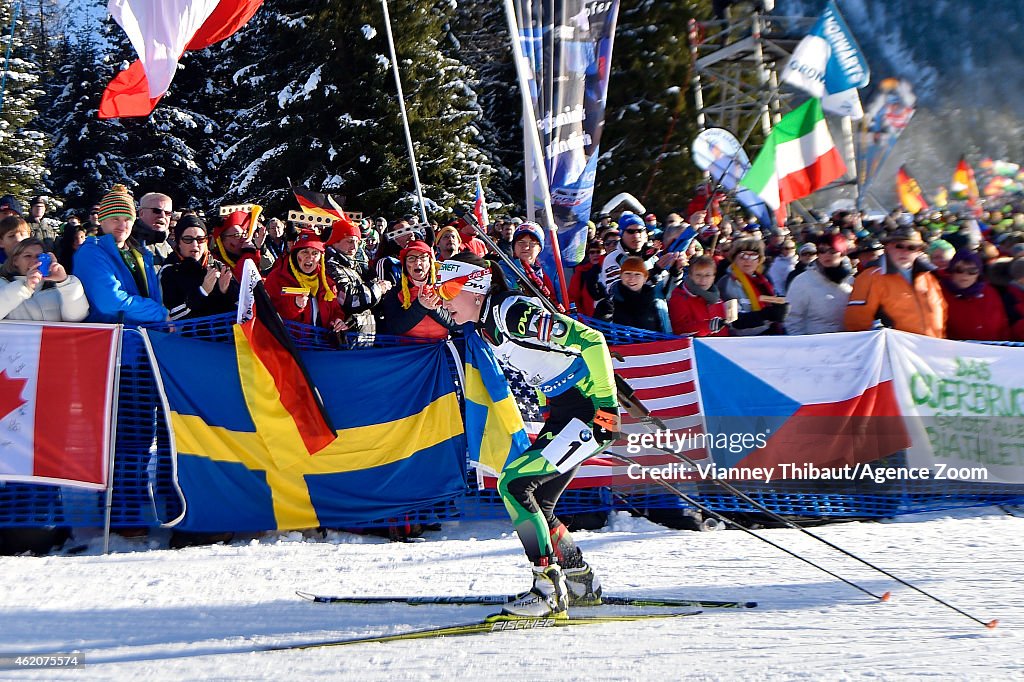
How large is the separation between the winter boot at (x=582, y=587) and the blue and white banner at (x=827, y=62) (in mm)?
7029

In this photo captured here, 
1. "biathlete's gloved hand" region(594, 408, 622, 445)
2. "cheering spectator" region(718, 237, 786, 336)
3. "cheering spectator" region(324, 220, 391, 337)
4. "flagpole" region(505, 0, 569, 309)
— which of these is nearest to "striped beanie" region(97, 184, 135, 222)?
"cheering spectator" region(324, 220, 391, 337)

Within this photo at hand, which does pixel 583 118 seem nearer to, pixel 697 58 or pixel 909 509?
pixel 909 509

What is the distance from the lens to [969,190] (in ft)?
82.7

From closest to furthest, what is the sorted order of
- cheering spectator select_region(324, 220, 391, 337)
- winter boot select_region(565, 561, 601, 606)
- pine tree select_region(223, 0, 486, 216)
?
winter boot select_region(565, 561, 601, 606) < cheering spectator select_region(324, 220, 391, 337) < pine tree select_region(223, 0, 486, 216)

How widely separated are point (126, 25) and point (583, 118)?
3.56 m

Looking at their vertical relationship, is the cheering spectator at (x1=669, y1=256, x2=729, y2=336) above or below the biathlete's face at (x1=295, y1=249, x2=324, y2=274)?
below

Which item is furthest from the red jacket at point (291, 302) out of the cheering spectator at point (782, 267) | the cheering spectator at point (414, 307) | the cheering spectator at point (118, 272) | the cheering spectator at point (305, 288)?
the cheering spectator at point (782, 267)

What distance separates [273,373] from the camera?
21.7 ft

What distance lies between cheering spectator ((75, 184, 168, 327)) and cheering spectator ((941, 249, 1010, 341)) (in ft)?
18.3

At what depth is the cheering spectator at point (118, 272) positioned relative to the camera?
254 inches

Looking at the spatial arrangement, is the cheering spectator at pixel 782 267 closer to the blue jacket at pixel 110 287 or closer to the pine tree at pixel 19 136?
the blue jacket at pixel 110 287

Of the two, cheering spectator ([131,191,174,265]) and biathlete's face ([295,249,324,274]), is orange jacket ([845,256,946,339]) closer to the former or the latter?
biathlete's face ([295,249,324,274])

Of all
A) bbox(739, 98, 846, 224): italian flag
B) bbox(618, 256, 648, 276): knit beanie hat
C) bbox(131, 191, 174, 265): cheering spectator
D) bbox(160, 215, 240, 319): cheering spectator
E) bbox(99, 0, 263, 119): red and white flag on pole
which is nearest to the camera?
bbox(131, 191, 174, 265): cheering spectator

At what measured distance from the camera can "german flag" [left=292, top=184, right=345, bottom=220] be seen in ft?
26.2
